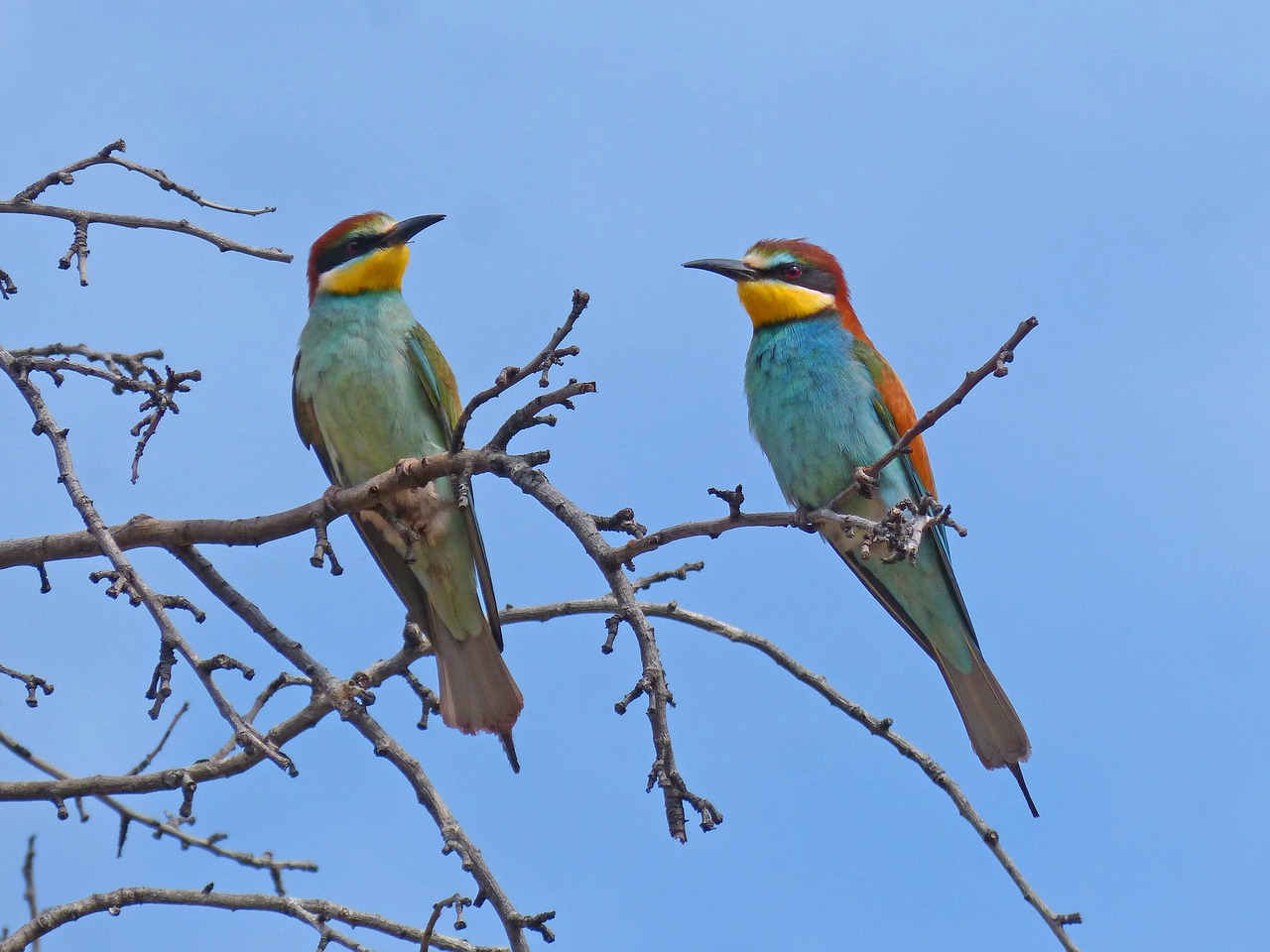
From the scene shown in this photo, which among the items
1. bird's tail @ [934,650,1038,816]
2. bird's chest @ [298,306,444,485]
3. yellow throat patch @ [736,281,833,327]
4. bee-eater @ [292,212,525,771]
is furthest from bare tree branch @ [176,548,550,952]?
yellow throat patch @ [736,281,833,327]

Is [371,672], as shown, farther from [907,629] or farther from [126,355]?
[907,629]

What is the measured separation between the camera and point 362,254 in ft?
15.2

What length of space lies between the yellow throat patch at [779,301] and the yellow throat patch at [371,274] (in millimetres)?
1341

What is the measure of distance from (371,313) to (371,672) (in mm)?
1381

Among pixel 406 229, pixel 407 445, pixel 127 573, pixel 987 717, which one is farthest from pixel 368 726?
pixel 406 229

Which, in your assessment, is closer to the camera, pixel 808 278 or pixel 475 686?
pixel 475 686

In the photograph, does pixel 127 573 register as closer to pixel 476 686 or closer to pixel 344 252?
pixel 476 686

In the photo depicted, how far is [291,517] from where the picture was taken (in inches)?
123

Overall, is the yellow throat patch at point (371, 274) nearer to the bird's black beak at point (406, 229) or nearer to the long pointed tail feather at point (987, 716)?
the bird's black beak at point (406, 229)

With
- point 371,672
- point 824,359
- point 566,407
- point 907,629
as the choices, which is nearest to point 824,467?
point 824,359

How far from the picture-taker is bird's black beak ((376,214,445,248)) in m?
4.61

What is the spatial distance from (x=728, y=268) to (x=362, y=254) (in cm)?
142

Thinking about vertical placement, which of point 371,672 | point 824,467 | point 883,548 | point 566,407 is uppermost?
point 824,467

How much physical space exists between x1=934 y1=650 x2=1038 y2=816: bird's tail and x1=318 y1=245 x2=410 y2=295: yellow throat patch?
2.44 meters
